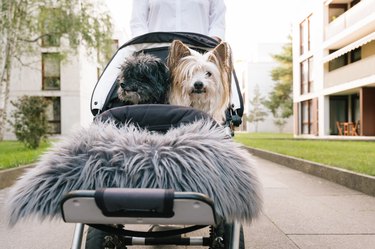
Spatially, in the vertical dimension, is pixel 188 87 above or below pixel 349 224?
above

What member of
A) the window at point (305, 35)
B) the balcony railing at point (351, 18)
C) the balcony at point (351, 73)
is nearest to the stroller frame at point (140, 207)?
the balcony at point (351, 73)

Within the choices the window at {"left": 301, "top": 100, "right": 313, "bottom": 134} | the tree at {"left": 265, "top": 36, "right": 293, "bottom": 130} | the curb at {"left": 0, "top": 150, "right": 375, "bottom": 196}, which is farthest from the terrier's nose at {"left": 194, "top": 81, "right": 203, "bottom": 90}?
the tree at {"left": 265, "top": 36, "right": 293, "bottom": 130}

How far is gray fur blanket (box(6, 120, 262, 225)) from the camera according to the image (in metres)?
1.63

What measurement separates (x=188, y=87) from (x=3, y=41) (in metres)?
16.4

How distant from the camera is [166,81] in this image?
8.14 feet

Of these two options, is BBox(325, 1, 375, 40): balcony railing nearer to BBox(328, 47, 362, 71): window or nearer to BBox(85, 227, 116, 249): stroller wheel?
BBox(328, 47, 362, 71): window

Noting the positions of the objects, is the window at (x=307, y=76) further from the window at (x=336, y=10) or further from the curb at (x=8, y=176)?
the curb at (x=8, y=176)

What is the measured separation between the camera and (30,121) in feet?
46.6

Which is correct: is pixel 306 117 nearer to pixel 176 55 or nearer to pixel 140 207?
pixel 176 55

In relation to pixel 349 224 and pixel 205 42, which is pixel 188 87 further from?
pixel 349 224

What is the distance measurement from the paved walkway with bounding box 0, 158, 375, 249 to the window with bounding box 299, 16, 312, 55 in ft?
87.2

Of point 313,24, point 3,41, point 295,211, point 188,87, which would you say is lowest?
point 295,211

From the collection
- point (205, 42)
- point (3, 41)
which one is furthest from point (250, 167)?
point (3, 41)

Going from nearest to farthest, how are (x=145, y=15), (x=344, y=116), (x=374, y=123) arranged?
1. (x=145, y=15)
2. (x=374, y=123)
3. (x=344, y=116)
